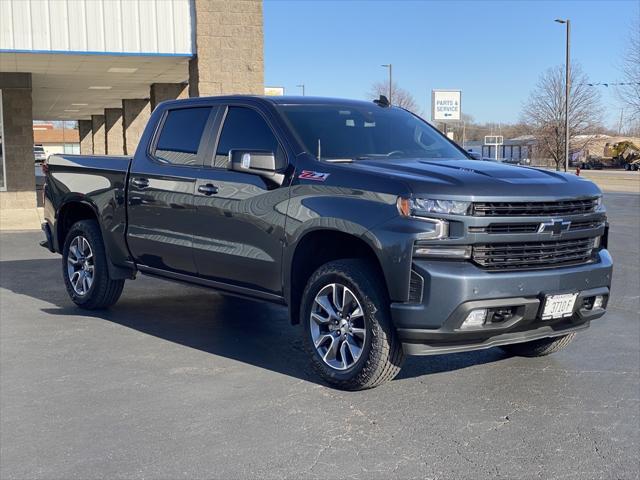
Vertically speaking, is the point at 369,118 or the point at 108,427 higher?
the point at 369,118

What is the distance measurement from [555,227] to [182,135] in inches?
132

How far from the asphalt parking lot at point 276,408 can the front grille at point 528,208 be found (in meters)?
1.22

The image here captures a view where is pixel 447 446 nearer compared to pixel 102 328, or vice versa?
pixel 447 446

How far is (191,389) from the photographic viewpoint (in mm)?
5258

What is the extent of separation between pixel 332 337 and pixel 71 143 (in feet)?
337

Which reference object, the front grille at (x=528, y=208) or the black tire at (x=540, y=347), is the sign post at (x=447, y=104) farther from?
the front grille at (x=528, y=208)

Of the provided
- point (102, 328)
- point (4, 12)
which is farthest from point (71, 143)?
point (102, 328)

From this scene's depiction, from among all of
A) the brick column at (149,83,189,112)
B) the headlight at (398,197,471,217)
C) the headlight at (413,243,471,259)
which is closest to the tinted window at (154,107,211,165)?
the headlight at (398,197,471,217)

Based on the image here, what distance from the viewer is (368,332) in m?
4.96

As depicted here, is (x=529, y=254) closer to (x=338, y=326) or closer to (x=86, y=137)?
(x=338, y=326)

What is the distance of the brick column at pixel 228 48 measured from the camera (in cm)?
1627

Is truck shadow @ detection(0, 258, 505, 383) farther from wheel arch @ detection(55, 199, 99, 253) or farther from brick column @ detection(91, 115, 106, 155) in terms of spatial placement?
brick column @ detection(91, 115, 106, 155)

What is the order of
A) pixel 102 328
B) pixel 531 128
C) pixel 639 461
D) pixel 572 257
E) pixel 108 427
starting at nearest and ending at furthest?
pixel 639 461, pixel 108 427, pixel 572 257, pixel 102 328, pixel 531 128

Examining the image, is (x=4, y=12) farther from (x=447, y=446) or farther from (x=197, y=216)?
(x=447, y=446)
